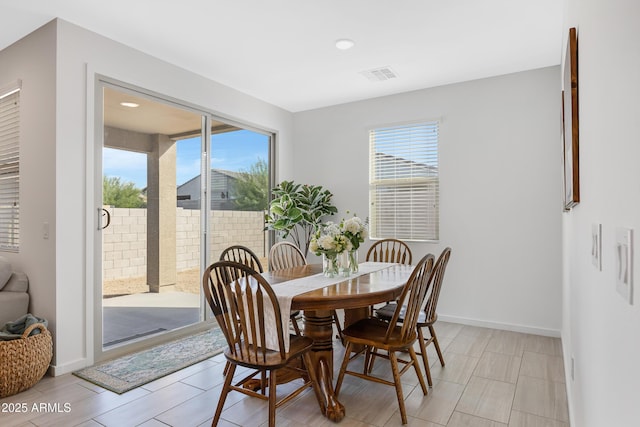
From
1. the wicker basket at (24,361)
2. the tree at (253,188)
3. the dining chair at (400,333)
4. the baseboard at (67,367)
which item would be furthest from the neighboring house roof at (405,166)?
the wicker basket at (24,361)

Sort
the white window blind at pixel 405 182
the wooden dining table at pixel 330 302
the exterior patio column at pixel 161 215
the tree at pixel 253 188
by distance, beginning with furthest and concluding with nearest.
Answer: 1. the tree at pixel 253 188
2. the white window blind at pixel 405 182
3. the exterior patio column at pixel 161 215
4. the wooden dining table at pixel 330 302

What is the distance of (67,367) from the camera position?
9.67ft

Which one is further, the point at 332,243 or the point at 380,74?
the point at 380,74

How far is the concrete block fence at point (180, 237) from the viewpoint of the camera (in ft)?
11.1

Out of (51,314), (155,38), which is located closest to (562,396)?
(51,314)

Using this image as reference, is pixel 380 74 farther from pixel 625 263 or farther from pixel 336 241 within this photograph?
pixel 625 263

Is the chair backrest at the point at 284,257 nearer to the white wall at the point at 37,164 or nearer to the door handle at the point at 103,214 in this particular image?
the door handle at the point at 103,214

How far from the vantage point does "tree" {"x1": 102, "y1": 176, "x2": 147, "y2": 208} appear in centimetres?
332

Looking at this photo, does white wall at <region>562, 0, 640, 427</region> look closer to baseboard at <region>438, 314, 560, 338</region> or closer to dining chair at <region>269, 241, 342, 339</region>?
dining chair at <region>269, 241, 342, 339</region>

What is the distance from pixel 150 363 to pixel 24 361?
844 mm

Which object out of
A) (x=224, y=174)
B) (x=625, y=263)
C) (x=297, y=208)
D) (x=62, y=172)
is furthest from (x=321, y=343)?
(x=224, y=174)

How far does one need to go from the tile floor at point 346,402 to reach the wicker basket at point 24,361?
0.08m

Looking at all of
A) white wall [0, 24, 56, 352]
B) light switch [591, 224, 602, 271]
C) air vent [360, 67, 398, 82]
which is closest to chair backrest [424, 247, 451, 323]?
light switch [591, 224, 602, 271]

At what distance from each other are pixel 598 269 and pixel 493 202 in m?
3.28
